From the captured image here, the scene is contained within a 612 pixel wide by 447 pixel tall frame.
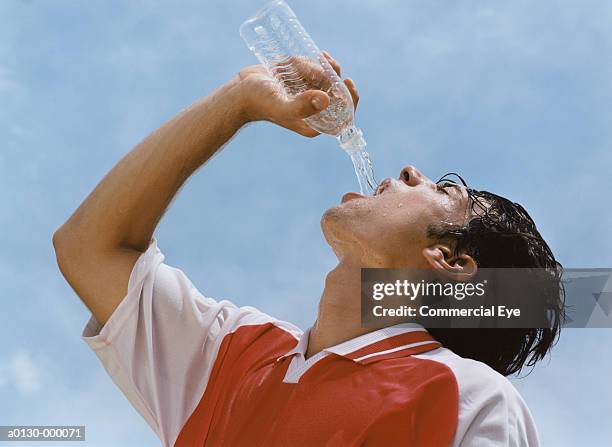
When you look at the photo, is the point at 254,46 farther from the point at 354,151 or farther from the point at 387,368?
the point at 387,368

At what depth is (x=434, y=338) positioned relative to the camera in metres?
3.08

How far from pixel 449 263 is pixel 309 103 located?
0.74 metres

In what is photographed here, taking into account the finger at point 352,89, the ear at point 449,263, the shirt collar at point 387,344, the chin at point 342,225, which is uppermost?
the finger at point 352,89

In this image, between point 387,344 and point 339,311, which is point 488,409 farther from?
point 339,311

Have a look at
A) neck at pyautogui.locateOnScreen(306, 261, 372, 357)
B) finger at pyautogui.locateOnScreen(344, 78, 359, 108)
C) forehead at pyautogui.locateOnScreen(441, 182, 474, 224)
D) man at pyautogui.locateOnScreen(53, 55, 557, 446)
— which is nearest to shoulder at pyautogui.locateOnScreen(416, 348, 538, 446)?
man at pyautogui.locateOnScreen(53, 55, 557, 446)

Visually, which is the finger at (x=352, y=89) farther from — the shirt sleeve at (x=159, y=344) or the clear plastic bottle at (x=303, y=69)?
the shirt sleeve at (x=159, y=344)

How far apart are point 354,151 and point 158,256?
2.73 ft

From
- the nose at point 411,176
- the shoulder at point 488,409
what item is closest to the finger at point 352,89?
the nose at point 411,176

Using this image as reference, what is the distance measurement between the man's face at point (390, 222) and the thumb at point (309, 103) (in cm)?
37

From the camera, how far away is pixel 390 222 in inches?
122

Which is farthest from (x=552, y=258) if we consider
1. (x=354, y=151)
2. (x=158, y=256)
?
(x=158, y=256)

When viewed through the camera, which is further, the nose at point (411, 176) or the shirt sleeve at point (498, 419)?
the nose at point (411, 176)

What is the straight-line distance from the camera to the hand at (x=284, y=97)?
9.85ft

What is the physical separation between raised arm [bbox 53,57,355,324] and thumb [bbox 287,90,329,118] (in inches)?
7.7
